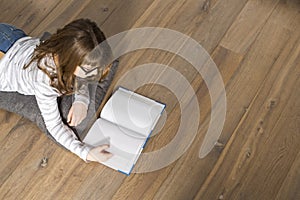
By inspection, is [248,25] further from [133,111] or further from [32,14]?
[32,14]

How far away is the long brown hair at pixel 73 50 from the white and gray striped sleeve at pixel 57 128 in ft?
0.32

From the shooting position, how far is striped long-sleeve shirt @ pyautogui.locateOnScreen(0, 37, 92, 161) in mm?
1408

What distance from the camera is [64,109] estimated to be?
1.57m

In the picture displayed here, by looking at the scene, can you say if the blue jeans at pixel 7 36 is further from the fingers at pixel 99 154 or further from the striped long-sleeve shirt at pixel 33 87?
the fingers at pixel 99 154

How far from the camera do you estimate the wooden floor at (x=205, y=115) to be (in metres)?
1.48

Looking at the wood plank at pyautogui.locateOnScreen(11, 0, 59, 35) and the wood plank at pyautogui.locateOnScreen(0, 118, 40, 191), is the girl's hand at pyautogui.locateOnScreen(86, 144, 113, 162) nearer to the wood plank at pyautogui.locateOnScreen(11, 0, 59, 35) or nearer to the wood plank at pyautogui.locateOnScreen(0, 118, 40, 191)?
the wood plank at pyautogui.locateOnScreen(0, 118, 40, 191)

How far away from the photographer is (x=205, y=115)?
1621 mm

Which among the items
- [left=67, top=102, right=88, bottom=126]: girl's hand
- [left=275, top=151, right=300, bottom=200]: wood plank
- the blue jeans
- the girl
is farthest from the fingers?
[left=275, top=151, right=300, bottom=200]: wood plank

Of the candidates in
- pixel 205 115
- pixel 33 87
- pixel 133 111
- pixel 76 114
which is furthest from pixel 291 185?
pixel 33 87

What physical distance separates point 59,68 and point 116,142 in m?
0.33

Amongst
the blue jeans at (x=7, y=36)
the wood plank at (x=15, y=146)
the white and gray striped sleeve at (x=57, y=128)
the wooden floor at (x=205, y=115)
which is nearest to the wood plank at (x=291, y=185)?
the wooden floor at (x=205, y=115)

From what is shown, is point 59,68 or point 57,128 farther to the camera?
point 57,128

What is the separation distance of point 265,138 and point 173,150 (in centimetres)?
29

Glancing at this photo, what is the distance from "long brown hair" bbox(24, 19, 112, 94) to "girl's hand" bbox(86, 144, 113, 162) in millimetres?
237
